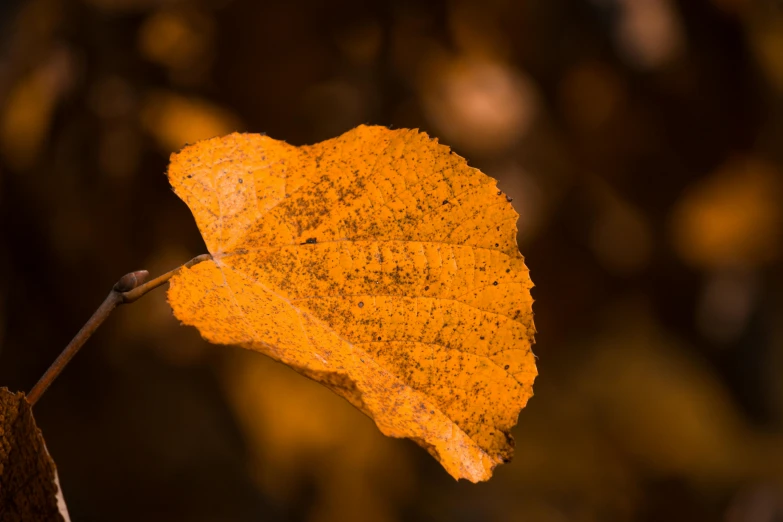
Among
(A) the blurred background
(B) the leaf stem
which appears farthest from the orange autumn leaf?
(A) the blurred background

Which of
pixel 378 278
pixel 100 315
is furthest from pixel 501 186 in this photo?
pixel 100 315

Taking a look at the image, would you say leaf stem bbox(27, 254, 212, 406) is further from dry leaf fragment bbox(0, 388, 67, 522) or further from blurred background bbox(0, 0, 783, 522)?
blurred background bbox(0, 0, 783, 522)

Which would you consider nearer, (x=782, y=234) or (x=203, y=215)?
(x=203, y=215)

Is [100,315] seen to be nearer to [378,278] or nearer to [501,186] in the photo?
[378,278]

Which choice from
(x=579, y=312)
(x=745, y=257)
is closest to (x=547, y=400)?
(x=579, y=312)

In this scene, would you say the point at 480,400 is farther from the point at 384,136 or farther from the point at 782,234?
the point at 782,234

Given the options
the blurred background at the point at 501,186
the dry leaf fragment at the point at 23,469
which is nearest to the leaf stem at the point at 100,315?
the dry leaf fragment at the point at 23,469
